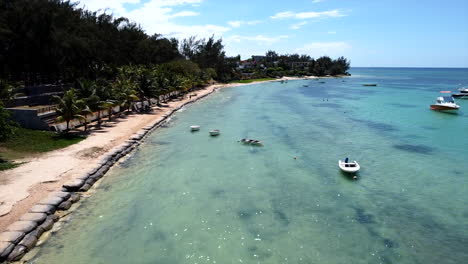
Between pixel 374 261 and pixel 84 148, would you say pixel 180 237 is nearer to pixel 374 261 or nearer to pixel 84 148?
pixel 374 261

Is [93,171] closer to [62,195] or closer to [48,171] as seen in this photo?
[48,171]

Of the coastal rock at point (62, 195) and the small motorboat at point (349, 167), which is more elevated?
the coastal rock at point (62, 195)

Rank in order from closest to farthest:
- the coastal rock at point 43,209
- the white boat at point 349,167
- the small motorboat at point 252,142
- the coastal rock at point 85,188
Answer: the coastal rock at point 43,209, the coastal rock at point 85,188, the white boat at point 349,167, the small motorboat at point 252,142

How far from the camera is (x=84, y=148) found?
1107 inches

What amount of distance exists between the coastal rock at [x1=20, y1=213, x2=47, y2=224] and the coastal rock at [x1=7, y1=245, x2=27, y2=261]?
1.79m

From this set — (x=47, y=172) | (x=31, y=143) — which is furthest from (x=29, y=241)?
(x=31, y=143)

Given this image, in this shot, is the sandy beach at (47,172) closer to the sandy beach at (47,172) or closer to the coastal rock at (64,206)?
the sandy beach at (47,172)

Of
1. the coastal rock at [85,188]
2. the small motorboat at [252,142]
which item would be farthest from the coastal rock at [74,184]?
the small motorboat at [252,142]

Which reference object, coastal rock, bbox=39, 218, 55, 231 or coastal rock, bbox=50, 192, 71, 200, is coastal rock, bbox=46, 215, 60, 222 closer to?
coastal rock, bbox=39, 218, 55, 231

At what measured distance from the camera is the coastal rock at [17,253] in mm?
13797

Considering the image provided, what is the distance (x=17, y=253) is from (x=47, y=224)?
240cm

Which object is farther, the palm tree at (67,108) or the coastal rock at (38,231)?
the palm tree at (67,108)

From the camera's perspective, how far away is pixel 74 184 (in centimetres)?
2052

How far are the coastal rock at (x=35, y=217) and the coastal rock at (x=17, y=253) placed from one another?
5.87 feet
